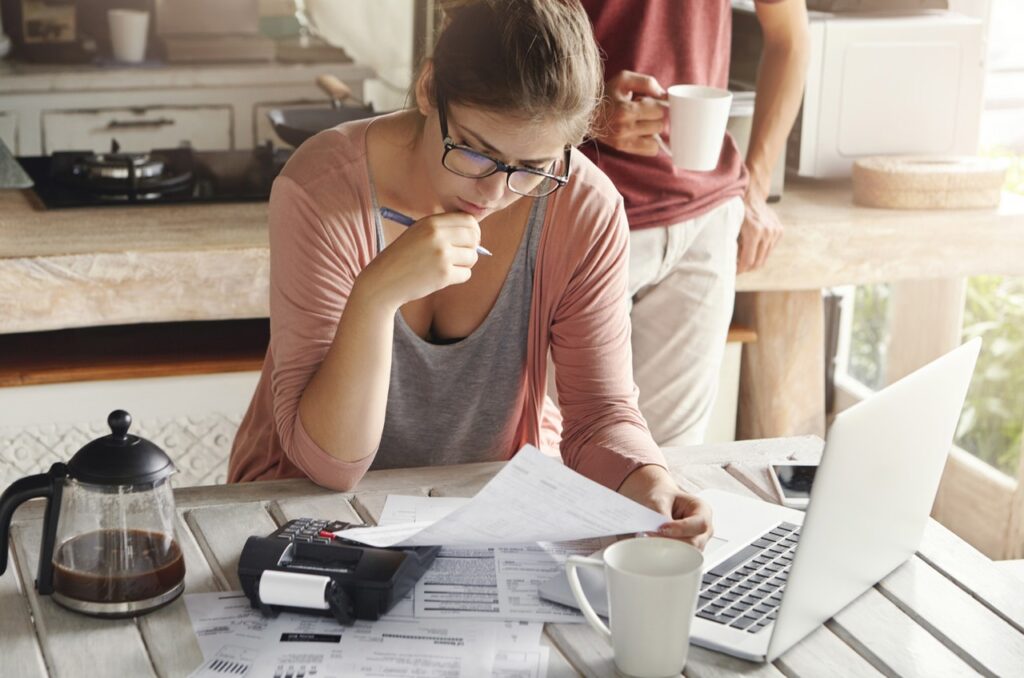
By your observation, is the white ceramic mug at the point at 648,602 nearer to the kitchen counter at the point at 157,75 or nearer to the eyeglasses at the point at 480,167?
the eyeglasses at the point at 480,167

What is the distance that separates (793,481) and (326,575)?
57cm

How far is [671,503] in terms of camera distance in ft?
4.23

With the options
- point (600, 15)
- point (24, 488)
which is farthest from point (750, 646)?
point (600, 15)

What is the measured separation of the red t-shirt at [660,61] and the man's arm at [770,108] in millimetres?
144

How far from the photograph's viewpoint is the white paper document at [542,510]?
114 centimetres

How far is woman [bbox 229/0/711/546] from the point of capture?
131 centimetres

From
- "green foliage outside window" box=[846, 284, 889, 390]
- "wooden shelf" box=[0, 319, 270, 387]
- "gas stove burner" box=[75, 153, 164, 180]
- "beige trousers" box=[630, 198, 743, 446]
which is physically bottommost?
"green foliage outside window" box=[846, 284, 889, 390]

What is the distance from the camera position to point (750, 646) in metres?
1.07

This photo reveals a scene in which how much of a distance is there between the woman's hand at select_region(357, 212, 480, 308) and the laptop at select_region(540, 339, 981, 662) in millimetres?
340

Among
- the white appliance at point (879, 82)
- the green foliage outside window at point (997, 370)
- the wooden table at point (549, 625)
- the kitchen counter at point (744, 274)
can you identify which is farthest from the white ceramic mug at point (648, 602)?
the green foliage outside window at point (997, 370)

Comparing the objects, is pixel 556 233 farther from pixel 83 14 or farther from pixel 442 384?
pixel 83 14

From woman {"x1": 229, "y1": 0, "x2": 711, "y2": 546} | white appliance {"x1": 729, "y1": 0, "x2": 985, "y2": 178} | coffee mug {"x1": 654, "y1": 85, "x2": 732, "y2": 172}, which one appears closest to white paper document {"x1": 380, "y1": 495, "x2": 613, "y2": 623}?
woman {"x1": 229, "y1": 0, "x2": 711, "y2": 546}

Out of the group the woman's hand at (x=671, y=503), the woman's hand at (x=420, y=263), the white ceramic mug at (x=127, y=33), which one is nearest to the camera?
the woman's hand at (x=671, y=503)

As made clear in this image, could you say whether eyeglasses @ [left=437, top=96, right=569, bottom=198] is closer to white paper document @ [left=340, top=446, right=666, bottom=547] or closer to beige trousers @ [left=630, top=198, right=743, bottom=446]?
white paper document @ [left=340, top=446, right=666, bottom=547]
